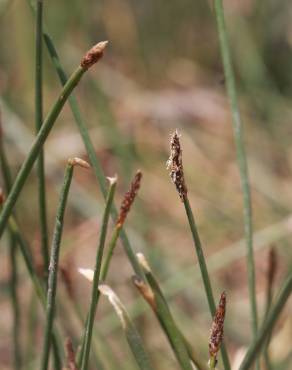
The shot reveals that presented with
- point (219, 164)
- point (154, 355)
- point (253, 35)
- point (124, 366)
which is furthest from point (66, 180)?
point (253, 35)

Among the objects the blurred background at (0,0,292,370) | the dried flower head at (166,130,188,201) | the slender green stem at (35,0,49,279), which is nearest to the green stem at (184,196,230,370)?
the dried flower head at (166,130,188,201)

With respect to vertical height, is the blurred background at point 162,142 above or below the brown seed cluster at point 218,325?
above

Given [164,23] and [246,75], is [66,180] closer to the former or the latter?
[246,75]

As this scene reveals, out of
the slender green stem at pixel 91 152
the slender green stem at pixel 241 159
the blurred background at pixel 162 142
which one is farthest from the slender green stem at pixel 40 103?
the blurred background at pixel 162 142

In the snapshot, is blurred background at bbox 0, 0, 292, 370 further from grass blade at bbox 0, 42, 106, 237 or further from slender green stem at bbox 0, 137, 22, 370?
grass blade at bbox 0, 42, 106, 237

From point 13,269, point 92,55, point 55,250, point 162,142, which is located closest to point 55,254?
point 55,250

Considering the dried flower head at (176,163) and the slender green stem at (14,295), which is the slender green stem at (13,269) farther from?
the dried flower head at (176,163)

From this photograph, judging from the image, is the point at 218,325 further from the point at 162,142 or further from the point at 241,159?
the point at 162,142
